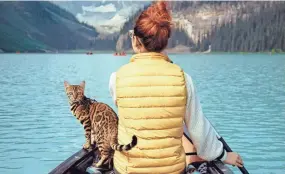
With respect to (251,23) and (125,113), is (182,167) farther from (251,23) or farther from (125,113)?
(251,23)

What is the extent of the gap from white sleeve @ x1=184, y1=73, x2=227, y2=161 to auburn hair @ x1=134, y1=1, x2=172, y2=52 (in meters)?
0.31

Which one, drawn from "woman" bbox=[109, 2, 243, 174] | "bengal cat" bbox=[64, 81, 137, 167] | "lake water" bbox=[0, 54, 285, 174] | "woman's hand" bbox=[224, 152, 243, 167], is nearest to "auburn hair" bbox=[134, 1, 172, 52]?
"woman" bbox=[109, 2, 243, 174]

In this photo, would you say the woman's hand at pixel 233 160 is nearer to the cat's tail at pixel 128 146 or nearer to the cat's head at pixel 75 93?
the cat's tail at pixel 128 146

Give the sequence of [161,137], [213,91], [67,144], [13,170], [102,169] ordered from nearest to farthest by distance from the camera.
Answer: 1. [161,137]
2. [102,169]
3. [13,170]
4. [67,144]
5. [213,91]

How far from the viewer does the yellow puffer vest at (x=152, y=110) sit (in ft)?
10.5

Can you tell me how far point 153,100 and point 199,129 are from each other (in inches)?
19.2

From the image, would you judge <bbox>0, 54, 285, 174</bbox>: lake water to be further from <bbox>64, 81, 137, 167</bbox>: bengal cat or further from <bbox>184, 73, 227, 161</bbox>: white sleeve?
<bbox>184, 73, 227, 161</bbox>: white sleeve

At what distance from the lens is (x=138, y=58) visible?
331cm

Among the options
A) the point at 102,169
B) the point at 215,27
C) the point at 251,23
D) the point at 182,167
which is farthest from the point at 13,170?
the point at 215,27

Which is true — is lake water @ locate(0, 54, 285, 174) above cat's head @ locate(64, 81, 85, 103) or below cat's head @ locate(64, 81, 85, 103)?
below

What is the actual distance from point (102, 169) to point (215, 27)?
650ft

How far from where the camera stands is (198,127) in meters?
3.44

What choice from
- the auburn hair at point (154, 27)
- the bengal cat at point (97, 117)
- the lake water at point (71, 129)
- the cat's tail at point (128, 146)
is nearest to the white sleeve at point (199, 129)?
the auburn hair at point (154, 27)

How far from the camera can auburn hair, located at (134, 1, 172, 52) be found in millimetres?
3188
